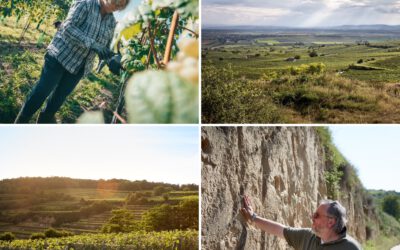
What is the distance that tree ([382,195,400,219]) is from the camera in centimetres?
561

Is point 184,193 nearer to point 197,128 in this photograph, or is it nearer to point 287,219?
point 197,128

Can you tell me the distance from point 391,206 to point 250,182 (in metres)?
2.66

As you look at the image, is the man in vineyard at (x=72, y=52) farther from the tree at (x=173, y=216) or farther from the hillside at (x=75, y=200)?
the tree at (x=173, y=216)

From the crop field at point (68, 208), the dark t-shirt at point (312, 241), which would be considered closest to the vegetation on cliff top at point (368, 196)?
the dark t-shirt at point (312, 241)

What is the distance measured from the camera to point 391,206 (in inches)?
229

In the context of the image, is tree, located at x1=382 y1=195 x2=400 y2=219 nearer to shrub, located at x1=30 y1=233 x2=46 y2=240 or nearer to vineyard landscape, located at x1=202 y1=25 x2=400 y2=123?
vineyard landscape, located at x1=202 y1=25 x2=400 y2=123

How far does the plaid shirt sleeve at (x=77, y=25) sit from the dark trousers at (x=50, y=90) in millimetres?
165

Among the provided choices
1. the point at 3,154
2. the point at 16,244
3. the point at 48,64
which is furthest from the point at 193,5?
the point at 16,244

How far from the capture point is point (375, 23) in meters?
3.95

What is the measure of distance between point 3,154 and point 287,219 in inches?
74.7

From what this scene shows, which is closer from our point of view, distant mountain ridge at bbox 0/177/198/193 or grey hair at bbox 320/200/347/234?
grey hair at bbox 320/200/347/234

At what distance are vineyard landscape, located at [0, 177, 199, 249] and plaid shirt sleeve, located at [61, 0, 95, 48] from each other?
34.7 inches

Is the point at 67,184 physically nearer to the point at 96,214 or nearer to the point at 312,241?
the point at 96,214

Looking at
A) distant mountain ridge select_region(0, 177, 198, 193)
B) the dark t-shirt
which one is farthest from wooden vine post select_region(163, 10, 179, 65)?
the dark t-shirt
